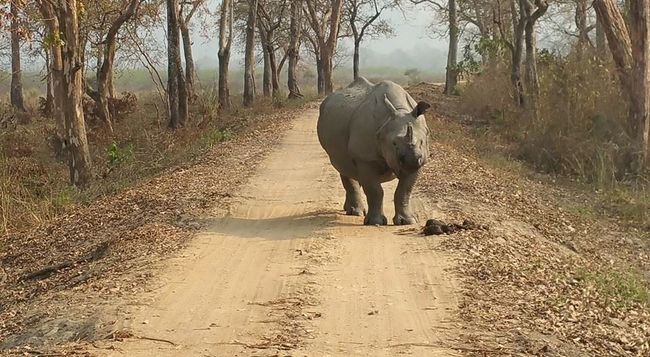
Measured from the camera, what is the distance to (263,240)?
11.0m

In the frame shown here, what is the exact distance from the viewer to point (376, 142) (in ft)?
37.5

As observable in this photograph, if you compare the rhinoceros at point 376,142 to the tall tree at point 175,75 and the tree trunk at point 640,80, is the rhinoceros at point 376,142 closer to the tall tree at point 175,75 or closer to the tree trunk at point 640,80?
the tree trunk at point 640,80

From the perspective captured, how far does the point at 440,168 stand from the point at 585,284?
7.69 m

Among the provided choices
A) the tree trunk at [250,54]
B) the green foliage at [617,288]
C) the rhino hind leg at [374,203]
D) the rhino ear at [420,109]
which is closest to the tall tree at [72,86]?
the rhino hind leg at [374,203]

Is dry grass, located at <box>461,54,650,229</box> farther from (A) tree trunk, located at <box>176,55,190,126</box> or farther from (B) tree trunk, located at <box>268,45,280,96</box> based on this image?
(B) tree trunk, located at <box>268,45,280,96</box>

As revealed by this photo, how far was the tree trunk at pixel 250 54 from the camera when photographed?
3419 centimetres

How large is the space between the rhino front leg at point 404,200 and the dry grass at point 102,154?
21.9 feet

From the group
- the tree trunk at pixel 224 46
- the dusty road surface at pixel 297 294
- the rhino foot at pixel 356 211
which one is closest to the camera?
the dusty road surface at pixel 297 294

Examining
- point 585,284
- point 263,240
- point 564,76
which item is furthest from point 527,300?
point 564,76

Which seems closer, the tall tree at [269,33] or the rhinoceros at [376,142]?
the rhinoceros at [376,142]

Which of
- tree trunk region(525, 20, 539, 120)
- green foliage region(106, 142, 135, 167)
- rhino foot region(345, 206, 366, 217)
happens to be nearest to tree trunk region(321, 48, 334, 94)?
tree trunk region(525, 20, 539, 120)

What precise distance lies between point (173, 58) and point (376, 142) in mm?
15218

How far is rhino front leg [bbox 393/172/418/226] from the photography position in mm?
11406

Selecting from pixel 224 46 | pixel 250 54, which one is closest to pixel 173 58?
pixel 224 46
